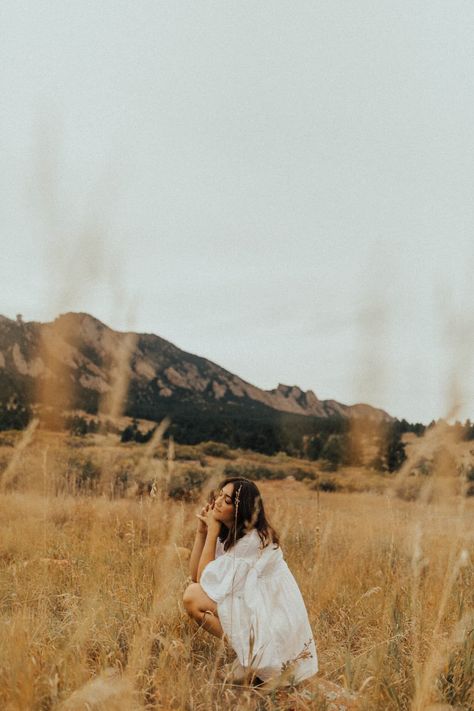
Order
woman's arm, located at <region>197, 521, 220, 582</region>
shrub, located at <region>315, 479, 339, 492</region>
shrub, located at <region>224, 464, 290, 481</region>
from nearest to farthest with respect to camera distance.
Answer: woman's arm, located at <region>197, 521, 220, 582</region> → shrub, located at <region>315, 479, 339, 492</region> → shrub, located at <region>224, 464, 290, 481</region>

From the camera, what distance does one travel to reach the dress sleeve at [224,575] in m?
3.17

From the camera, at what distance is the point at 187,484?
13.9m

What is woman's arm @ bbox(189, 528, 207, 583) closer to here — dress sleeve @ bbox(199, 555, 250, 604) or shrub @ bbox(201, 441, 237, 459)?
dress sleeve @ bbox(199, 555, 250, 604)

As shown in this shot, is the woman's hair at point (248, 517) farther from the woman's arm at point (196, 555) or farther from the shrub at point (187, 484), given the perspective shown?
the shrub at point (187, 484)

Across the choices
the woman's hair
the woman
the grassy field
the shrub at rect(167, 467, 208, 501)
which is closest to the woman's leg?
the woman

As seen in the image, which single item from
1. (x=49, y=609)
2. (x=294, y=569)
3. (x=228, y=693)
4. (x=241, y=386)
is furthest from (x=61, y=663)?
(x=241, y=386)

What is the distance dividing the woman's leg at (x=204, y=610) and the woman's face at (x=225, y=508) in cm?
43

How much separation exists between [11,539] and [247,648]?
3.64 metres

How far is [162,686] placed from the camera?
250cm

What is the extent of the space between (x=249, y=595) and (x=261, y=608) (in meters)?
0.09

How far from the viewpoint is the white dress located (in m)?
2.97

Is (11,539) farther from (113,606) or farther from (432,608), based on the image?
(432,608)

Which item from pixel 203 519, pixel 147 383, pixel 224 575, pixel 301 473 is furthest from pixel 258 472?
pixel 147 383

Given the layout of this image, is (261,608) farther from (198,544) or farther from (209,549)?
(198,544)
